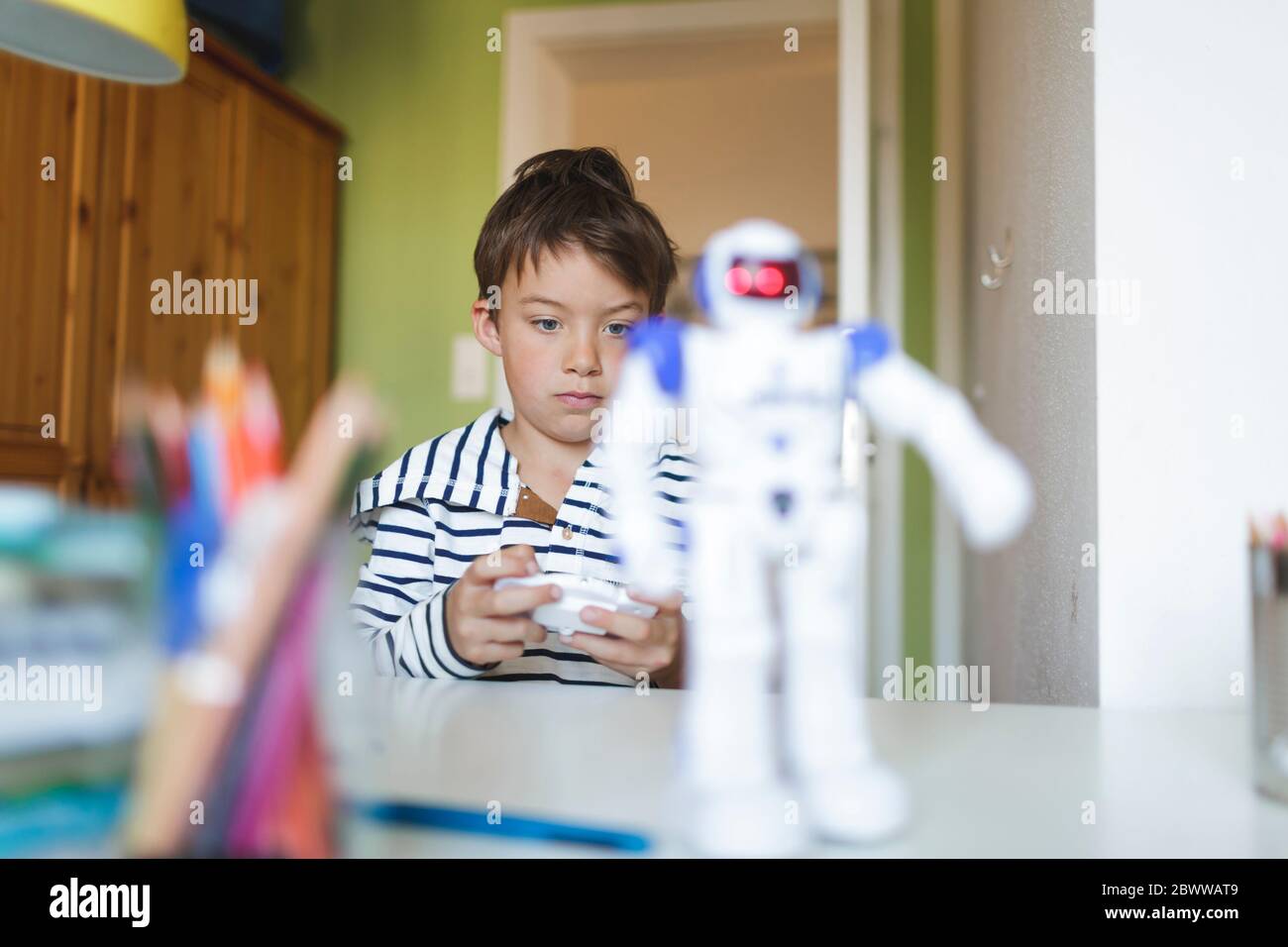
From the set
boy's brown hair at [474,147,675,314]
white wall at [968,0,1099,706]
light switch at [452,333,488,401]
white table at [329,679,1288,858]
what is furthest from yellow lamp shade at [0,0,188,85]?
light switch at [452,333,488,401]

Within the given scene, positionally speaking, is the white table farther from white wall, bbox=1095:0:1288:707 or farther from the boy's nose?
the boy's nose

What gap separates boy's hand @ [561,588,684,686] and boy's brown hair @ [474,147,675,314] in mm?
385

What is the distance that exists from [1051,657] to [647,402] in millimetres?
649

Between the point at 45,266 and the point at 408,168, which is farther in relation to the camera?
the point at 408,168

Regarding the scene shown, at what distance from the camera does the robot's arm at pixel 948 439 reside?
1.02ft

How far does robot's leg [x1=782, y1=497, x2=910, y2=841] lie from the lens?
318 mm

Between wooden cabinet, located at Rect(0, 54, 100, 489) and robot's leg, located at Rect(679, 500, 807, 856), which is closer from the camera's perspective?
robot's leg, located at Rect(679, 500, 807, 856)

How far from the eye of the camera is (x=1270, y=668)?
389mm

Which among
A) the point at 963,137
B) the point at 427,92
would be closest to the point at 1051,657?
the point at 963,137

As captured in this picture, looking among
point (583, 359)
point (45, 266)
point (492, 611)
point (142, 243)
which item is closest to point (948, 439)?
point (492, 611)

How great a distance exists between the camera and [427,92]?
6.92 feet

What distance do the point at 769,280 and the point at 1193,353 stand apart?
0.42 meters

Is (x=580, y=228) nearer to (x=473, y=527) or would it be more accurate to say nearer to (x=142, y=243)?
(x=473, y=527)

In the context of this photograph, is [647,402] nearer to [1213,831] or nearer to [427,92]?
[1213,831]
